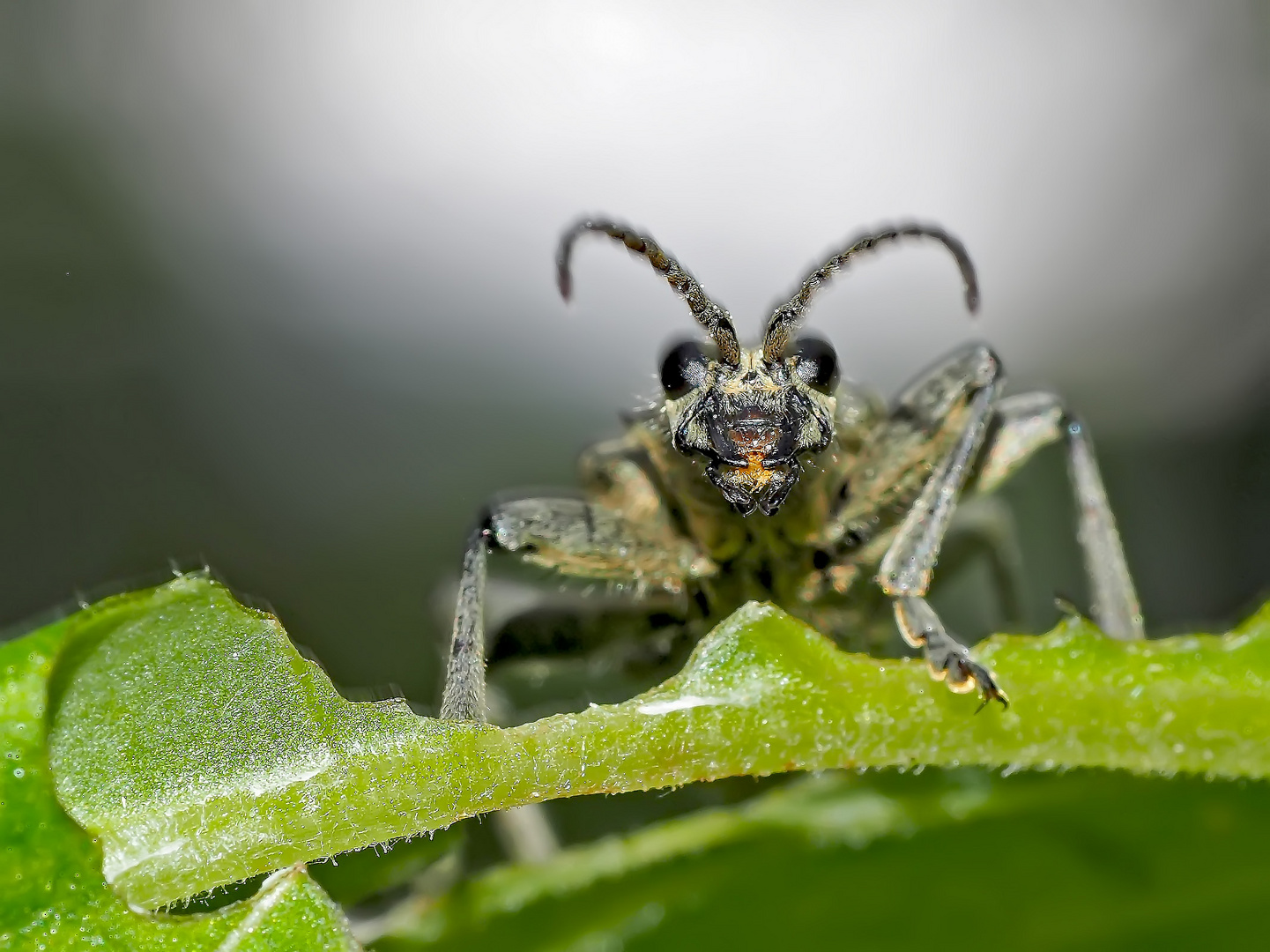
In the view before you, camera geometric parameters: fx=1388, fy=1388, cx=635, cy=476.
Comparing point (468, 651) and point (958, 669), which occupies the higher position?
point (958, 669)

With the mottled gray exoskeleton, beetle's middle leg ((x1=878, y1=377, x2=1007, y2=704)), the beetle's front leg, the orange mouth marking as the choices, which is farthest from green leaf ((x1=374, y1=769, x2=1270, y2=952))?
the orange mouth marking

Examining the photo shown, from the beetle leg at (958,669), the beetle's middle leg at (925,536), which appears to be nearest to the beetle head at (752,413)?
the beetle's middle leg at (925,536)

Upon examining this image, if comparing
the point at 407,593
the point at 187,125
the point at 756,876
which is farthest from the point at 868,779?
the point at 187,125

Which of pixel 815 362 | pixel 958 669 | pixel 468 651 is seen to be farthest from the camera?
pixel 815 362

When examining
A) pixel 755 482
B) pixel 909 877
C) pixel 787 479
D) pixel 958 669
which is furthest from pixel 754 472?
pixel 958 669

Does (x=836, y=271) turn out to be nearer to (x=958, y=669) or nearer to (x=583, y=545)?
(x=583, y=545)

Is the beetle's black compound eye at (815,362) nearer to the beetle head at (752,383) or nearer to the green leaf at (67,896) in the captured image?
the beetle head at (752,383)

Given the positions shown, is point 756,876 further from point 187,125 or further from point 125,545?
point 187,125
